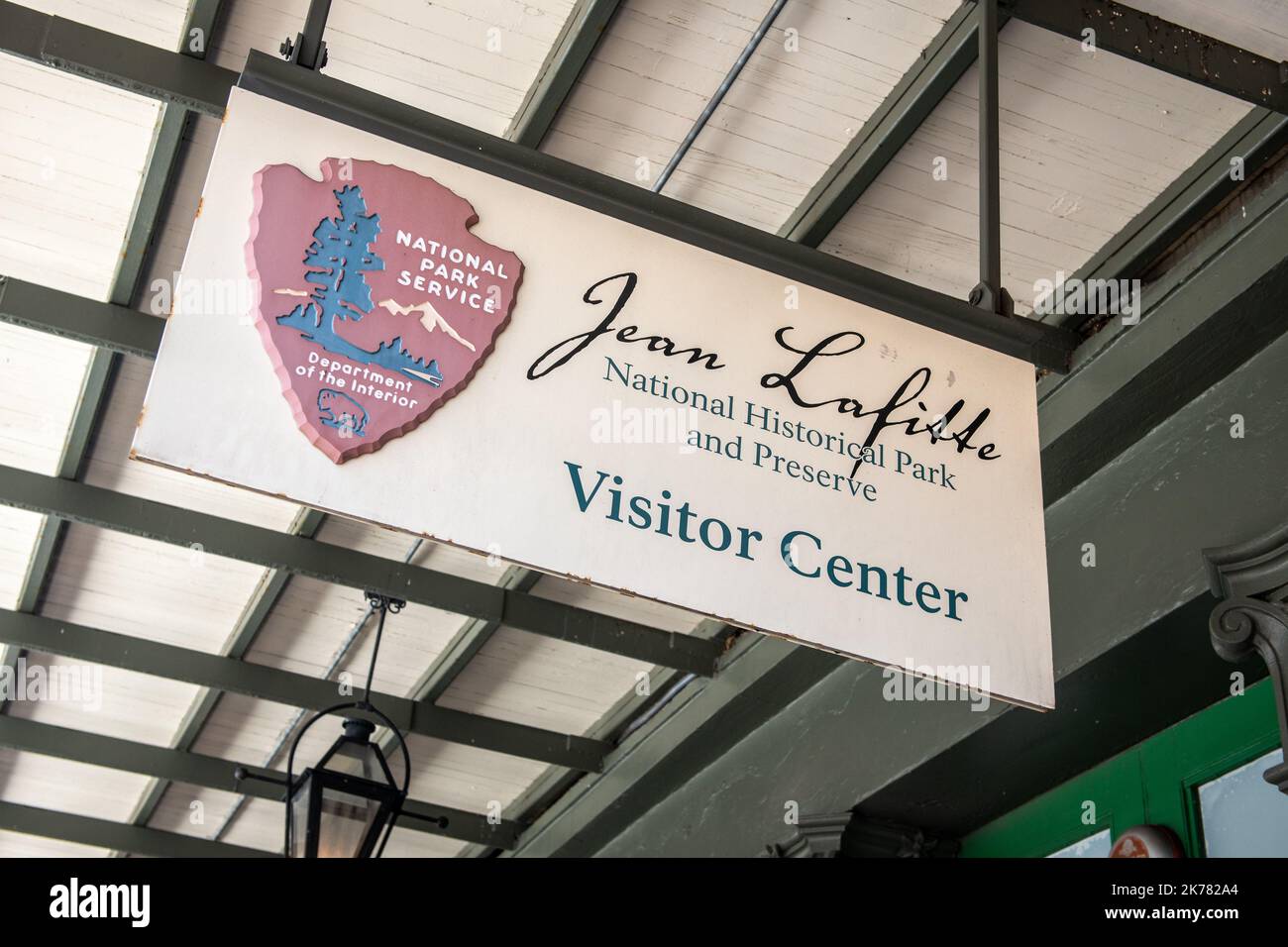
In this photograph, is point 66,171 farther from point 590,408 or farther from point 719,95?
point 590,408

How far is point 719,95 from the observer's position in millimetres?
4527

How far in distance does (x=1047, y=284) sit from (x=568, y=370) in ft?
8.53

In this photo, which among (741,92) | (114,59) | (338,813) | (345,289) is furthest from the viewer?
(338,813)

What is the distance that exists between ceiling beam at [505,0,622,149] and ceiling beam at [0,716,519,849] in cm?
473

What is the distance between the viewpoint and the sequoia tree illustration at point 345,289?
8.81 ft

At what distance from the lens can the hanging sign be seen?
8.54ft

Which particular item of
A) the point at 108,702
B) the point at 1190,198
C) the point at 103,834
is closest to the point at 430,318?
the point at 1190,198

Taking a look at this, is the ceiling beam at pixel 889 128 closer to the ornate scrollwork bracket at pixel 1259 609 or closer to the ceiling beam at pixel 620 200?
the ceiling beam at pixel 620 200

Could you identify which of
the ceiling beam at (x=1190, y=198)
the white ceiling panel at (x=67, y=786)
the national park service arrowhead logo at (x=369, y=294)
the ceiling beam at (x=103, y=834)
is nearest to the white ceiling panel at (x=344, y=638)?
the white ceiling panel at (x=67, y=786)

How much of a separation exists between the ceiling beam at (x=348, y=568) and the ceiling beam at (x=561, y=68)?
8.14ft

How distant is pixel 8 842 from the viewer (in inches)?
394

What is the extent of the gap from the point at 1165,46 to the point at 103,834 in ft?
27.5

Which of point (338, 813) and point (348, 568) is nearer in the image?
point (338, 813)

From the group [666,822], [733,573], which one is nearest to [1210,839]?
[733,573]
